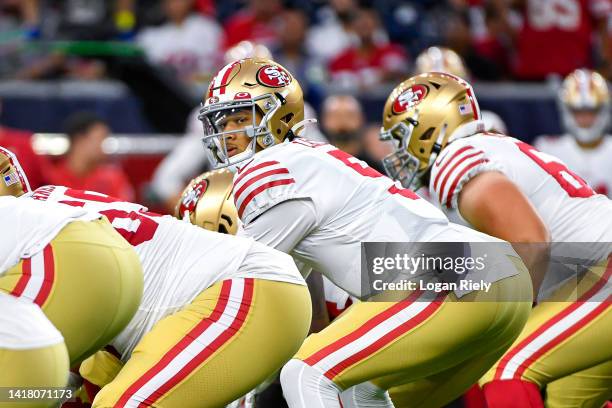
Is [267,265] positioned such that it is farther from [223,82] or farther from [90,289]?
[223,82]

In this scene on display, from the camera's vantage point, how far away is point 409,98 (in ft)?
18.9

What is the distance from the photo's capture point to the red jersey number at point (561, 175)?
5363 mm

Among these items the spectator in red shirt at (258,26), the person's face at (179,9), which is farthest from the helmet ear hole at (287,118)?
the person's face at (179,9)

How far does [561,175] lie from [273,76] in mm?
1235

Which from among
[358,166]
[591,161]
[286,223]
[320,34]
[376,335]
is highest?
[358,166]

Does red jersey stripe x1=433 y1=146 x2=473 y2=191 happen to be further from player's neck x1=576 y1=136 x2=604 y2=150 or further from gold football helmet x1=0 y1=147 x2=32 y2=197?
player's neck x1=576 y1=136 x2=604 y2=150

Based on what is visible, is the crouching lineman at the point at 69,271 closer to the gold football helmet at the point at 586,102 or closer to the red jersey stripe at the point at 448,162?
the red jersey stripe at the point at 448,162

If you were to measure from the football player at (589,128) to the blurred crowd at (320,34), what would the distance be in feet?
7.60

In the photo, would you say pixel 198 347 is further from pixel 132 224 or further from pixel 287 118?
pixel 287 118

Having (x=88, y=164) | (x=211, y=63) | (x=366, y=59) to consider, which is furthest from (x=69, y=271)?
(x=366, y=59)

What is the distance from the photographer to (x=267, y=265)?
14.4 feet

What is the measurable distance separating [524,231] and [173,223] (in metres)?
1.40

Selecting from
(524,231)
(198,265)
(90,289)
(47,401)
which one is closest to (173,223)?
(198,265)

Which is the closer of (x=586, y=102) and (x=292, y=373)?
(x=292, y=373)
